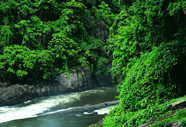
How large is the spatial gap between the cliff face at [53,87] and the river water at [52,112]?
64 centimetres

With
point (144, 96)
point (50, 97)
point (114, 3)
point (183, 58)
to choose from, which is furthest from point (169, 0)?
point (114, 3)

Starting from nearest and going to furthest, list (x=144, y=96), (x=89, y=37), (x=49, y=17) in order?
(x=144, y=96) → (x=49, y=17) → (x=89, y=37)

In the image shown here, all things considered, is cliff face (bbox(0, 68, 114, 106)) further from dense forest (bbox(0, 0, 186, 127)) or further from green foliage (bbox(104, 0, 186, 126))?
green foliage (bbox(104, 0, 186, 126))

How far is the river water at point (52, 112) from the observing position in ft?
38.9

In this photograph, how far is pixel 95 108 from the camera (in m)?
14.4

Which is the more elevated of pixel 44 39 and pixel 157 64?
pixel 44 39

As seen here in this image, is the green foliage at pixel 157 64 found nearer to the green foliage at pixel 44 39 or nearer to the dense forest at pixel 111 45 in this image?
the dense forest at pixel 111 45

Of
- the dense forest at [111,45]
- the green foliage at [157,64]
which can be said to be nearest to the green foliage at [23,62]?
the dense forest at [111,45]

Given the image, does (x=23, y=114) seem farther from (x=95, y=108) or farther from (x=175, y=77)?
(x=175, y=77)

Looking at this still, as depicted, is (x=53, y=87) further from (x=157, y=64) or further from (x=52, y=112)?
(x=157, y=64)

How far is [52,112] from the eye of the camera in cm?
1423

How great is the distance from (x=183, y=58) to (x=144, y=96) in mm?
1936

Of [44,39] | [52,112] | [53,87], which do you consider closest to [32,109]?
[52,112]

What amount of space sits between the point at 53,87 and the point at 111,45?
30.0ft
